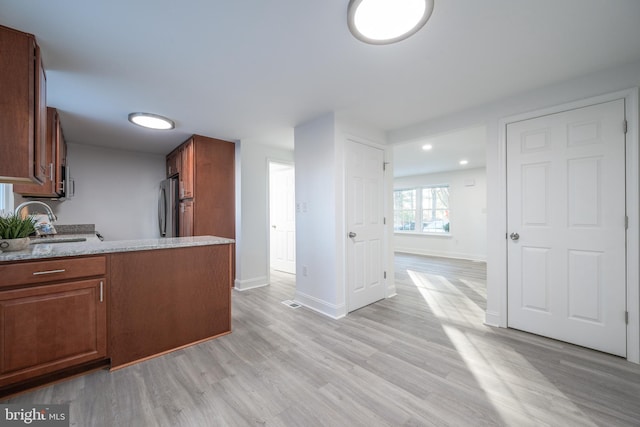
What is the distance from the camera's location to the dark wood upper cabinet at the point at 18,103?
4.90 ft

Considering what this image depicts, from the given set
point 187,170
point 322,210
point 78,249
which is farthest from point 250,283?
point 78,249

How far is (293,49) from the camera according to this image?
172 centimetres

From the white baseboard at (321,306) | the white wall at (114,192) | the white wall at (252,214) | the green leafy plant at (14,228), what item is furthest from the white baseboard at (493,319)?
the white wall at (114,192)

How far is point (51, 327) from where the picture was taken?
163 cm

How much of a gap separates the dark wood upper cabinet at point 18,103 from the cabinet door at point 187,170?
204 centimetres

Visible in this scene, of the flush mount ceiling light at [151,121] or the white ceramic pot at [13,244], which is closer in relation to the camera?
the white ceramic pot at [13,244]

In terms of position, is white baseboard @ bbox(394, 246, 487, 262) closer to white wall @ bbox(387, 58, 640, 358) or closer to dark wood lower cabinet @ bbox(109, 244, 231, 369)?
white wall @ bbox(387, 58, 640, 358)

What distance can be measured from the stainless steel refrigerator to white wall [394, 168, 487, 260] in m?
6.13

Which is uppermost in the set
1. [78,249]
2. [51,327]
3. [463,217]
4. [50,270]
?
[463,217]

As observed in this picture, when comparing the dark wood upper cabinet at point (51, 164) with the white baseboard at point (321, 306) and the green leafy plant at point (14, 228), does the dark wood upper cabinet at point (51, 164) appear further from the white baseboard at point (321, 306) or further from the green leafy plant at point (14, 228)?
the white baseboard at point (321, 306)

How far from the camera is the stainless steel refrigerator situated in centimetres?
424

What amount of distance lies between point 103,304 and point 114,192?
11.3ft

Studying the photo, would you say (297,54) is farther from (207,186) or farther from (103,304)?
(207,186)

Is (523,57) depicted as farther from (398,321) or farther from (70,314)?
(70,314)
